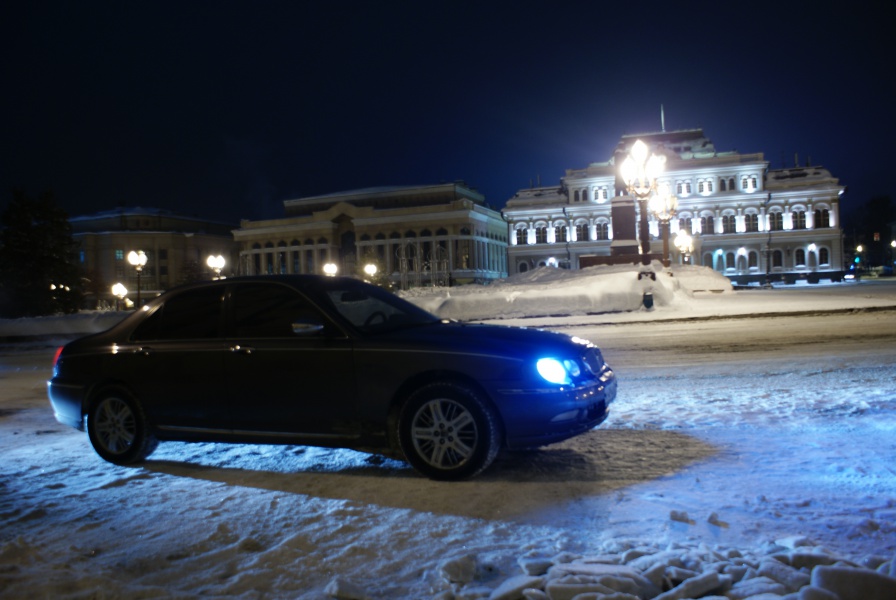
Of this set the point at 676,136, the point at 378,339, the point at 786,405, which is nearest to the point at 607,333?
the point at 786,405

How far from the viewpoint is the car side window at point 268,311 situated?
5.54 m

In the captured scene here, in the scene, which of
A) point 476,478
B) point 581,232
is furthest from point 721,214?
point 476,478

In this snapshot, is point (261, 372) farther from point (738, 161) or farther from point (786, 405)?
point (738, 161)

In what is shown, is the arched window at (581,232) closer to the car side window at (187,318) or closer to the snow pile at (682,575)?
the car side window at (187,318)

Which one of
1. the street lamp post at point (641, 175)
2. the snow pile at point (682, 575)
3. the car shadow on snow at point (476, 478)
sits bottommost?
the snow pile at point (682, 575)

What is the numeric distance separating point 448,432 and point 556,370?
869 millimetres

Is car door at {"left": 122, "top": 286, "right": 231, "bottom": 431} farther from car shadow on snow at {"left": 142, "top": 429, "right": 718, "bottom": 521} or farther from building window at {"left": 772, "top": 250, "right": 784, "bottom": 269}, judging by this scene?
building window at {"left": 772, "top": 250, "right": 784, "bottom": 269}

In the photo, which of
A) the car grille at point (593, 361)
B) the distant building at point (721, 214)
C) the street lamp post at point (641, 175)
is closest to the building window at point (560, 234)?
the distant building at point (721, 214)

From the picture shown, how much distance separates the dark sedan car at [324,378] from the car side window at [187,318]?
0.01 m

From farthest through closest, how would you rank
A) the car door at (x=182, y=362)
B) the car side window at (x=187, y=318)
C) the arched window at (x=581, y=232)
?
the arched window at (x=581, y=232) < the car side window at (x=187, y=318) < the car door at (x=182, y=362)

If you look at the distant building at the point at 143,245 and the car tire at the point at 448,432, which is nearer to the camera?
the car tire at the point at 448,432

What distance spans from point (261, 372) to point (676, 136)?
91239mm

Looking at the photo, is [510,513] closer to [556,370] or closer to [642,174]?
[556,370]

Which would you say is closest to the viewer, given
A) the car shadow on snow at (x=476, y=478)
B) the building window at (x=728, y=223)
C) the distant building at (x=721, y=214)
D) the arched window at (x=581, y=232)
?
the car shadow on snow at (x=476, y=478)
